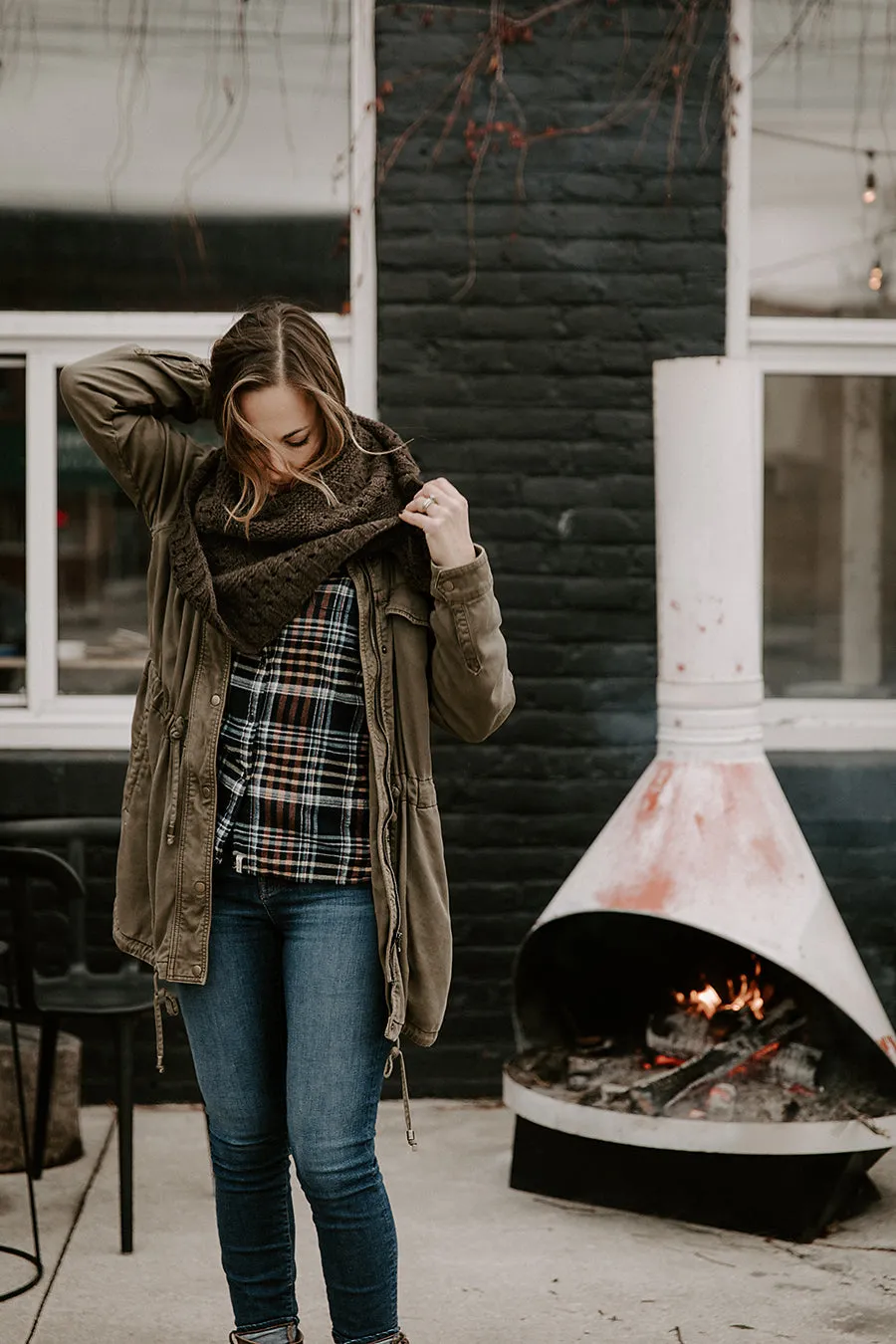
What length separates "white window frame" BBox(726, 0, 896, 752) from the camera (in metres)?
4.83

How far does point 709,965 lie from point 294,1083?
1.84 m

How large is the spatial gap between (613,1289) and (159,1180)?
137 centimetres

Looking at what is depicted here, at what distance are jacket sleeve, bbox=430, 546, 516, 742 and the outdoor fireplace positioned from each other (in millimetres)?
1269

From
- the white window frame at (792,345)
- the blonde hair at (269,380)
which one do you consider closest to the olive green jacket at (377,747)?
the blonde hair at (269,380)

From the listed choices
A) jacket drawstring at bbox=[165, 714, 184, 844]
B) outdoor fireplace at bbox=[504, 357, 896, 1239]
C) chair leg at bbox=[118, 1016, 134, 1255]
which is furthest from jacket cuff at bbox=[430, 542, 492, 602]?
chair leg at bbox=[118, 1016, 134, 1255]

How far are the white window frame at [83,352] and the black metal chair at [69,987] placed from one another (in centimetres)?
47

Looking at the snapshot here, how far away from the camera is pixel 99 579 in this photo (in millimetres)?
4906

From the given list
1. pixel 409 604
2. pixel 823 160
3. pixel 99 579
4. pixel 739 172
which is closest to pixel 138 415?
pixel 409 604

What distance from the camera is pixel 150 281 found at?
15.9 feet

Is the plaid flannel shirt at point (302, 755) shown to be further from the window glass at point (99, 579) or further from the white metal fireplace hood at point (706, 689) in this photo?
the window glass at point (99, 579)

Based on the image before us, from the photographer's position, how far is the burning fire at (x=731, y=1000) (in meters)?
3.90

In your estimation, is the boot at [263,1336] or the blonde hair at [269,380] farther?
the boot at [263,1336]

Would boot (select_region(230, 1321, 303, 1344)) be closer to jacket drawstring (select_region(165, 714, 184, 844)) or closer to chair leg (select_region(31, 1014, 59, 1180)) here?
jacket drawstring (select_region(165, 714, 184, 844))

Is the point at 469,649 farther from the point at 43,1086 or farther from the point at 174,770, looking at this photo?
the point at 43,1086
